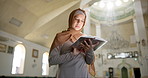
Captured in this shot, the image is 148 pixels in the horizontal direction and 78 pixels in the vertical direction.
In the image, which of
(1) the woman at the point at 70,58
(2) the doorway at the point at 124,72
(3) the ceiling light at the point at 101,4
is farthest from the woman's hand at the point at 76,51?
(3) the ceiling light at the point at 101,4

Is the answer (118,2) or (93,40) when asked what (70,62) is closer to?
(93,40)

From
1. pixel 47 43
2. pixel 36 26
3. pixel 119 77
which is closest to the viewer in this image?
pixel 36 26

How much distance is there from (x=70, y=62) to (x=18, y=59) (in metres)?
7.87

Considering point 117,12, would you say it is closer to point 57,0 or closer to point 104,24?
point 104,24

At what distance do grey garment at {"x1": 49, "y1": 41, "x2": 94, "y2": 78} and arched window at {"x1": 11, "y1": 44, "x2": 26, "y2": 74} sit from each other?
304 inches

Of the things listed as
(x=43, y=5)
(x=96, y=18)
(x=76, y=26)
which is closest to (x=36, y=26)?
(x=43, y=5)

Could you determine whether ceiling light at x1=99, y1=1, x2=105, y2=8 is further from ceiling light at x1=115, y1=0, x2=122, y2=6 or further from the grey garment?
the grey garment

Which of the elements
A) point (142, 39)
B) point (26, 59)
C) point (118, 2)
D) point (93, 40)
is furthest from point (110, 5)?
point (93, 40)

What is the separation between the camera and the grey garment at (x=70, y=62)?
A: 1545mm

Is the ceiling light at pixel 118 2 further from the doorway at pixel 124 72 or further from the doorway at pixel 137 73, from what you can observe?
the doorway at pixel 137 73

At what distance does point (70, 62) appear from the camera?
62.6 inches

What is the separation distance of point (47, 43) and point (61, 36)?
30.3 ft

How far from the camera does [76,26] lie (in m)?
1.86

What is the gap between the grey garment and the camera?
5.07ft
